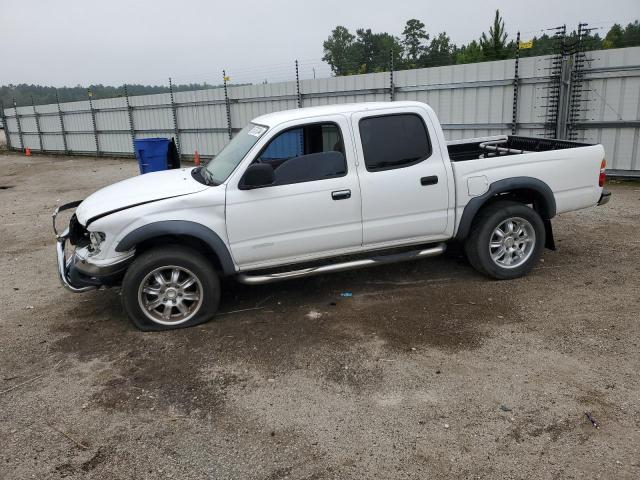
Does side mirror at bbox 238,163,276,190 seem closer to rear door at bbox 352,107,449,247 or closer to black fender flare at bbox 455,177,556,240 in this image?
rear door at bbox 352,107,449,247

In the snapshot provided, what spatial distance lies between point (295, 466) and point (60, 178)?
1644cm

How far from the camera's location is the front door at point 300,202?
4.80 metres

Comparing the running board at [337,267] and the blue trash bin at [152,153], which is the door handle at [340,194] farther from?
the blue trash bin at [152,153]

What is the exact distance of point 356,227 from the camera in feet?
16.7

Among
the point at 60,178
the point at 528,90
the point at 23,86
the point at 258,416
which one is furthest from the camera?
the point at 23,86

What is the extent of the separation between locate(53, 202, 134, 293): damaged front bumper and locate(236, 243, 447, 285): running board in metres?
1.05

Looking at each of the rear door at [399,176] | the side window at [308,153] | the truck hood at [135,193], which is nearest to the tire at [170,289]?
the truck hood at [135,193]

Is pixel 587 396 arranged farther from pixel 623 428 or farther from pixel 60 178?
pixel 60 178

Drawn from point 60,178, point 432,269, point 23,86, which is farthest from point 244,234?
point 23,86

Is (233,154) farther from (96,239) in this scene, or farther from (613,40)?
(613,40)

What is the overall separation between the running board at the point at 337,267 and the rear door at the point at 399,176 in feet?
0.49

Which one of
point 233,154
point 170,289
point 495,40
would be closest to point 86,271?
point 170,289

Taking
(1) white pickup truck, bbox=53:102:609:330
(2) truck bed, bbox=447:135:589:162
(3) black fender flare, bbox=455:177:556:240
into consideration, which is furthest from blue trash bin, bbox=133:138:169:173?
(3) black fender flare, bbox=455:177:556:240

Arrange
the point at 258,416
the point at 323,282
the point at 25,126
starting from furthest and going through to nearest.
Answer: the point at 25,126 < the point at 323,282 < the point at 258,416
